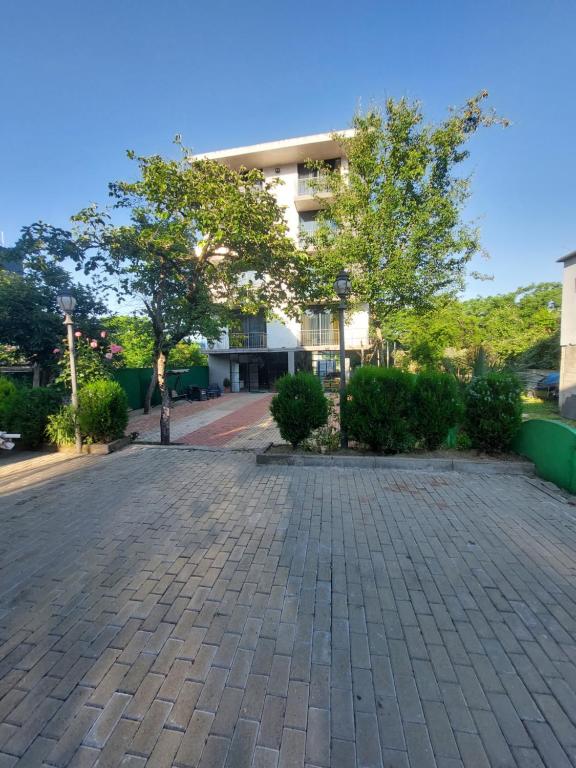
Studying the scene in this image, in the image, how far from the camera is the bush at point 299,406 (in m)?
5.99

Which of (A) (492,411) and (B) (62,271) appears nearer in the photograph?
(A) (492,411)

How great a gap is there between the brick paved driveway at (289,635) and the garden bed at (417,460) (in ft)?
3.30

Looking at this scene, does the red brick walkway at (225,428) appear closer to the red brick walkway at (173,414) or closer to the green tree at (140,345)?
the red brick walkway at (173,414)

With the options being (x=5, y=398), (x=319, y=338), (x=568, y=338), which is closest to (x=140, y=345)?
(x=5, y=398)

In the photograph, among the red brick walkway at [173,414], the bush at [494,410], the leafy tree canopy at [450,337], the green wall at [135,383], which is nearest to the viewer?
the bush at [494,410]

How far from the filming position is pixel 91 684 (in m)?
1.85

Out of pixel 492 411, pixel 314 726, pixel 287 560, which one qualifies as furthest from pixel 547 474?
pixel 314 726

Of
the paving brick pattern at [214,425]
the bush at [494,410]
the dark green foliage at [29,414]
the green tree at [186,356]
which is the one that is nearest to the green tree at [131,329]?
the paving brick pattern at [214,425]

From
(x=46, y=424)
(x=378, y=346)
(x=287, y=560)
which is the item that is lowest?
(x=287, y=560)

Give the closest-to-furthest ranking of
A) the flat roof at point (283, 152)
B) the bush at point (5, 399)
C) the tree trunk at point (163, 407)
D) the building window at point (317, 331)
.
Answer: the bush at point (5, 399) < the tree trunk at point (163, 407) < the flat roof at point (283, 152) < the building window at point (317, 331)

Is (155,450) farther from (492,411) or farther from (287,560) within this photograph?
(492,411)

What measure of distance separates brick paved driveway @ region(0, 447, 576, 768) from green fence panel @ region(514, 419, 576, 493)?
606 mm

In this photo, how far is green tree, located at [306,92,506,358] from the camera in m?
11.5

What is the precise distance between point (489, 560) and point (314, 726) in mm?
2164
